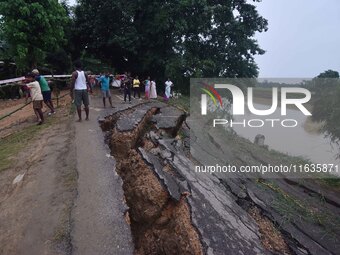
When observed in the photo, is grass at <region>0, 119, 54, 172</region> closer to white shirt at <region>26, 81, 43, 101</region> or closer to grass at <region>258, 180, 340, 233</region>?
white shirt at <region>26, 81, 43, 101</region>

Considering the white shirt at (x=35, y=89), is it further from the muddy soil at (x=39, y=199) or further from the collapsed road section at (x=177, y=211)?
the collapsed road section at (x=177, y=211)

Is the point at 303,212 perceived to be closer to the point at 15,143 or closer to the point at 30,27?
the point at 15,143

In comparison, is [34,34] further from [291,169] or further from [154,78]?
[291,169]

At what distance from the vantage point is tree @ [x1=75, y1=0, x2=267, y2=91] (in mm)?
16183

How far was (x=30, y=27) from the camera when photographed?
14359mm

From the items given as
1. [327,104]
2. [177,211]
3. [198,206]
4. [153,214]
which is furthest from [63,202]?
[327,104]

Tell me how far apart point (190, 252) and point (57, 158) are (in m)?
2.94

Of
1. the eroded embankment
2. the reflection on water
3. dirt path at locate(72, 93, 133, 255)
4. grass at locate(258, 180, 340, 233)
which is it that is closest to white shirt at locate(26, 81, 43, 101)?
dirt path at locate(72, 93, 133, 255)

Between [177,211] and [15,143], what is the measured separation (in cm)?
401

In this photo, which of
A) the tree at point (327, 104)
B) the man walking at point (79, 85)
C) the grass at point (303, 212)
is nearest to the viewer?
the grass at point (303, 212)

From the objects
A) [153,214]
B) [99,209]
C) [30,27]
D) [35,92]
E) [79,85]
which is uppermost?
[30,27]

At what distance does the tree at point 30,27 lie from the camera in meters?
13.8

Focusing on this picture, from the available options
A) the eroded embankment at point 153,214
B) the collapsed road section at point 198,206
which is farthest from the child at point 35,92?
the eroded embankment at point 153,214

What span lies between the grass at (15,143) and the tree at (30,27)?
Answer: 7498 millimetres
